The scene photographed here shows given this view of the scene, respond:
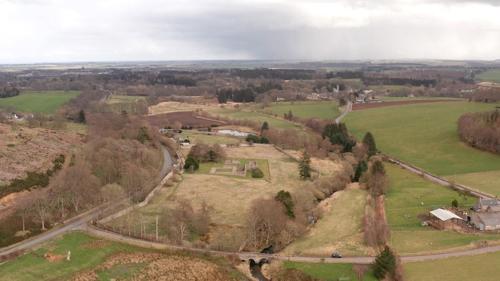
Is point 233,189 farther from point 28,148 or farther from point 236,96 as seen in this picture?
point 236,96

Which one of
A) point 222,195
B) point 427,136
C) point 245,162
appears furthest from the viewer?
point 427,136

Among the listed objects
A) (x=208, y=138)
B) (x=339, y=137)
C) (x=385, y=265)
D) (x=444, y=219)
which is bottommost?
(x=385, y=265)

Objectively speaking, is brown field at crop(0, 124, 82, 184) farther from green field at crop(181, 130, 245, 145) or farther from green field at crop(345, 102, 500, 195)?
green field at crop(345, 102, 500, 195)

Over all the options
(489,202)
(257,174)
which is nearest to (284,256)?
(489,202)

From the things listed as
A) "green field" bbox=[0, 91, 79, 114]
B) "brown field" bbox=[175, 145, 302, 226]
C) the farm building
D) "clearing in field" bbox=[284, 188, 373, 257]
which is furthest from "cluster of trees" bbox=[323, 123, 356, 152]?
"green field" bbox=[0, 91, 79, 114]

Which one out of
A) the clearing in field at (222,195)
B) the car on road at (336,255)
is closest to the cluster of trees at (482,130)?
the clearing in field at (222,195)

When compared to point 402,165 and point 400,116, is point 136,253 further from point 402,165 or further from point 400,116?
point 400,116
